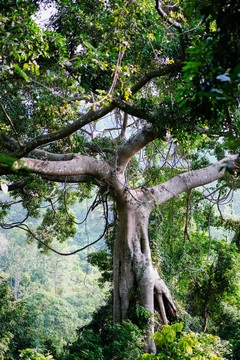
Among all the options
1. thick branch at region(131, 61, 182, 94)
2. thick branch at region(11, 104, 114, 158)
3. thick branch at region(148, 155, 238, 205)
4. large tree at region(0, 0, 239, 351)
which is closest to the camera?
thick branch at region(11, 104, 114, 158)

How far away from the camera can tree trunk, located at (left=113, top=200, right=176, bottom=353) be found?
209 inches

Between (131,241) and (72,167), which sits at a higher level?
(72,167)

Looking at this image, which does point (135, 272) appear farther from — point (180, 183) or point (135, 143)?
point (135, 143)

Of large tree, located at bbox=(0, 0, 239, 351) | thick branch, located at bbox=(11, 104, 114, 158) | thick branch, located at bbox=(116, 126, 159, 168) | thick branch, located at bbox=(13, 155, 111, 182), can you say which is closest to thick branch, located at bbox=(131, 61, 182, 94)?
large tree, located at bbox=(0, 0, 239, 351)

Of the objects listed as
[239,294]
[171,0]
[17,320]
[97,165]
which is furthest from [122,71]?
[239,294]

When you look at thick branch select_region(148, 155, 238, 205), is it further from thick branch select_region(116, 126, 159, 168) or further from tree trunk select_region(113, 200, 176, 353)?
thick branch select_region(116, 126, 159, 168)

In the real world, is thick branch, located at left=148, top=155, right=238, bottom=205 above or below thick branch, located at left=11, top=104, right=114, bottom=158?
above

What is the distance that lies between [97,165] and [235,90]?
13.1ft

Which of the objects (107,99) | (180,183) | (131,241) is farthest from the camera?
(180,183)

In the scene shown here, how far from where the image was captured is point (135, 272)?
17.9 ft

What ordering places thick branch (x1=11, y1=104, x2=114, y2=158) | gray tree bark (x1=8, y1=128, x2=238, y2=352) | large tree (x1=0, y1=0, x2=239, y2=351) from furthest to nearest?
gray tree bark (x1=8, y1=128, x2=238, y2=352) → large tree (x1=0, y1=0, x2=239, y2=351) → thick branch (x1=11, y1=104, x2=114, y2=158)

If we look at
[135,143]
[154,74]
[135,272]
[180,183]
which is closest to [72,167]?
[135,143]

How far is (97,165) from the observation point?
5.36 metres

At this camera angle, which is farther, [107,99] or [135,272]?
[135,272]
